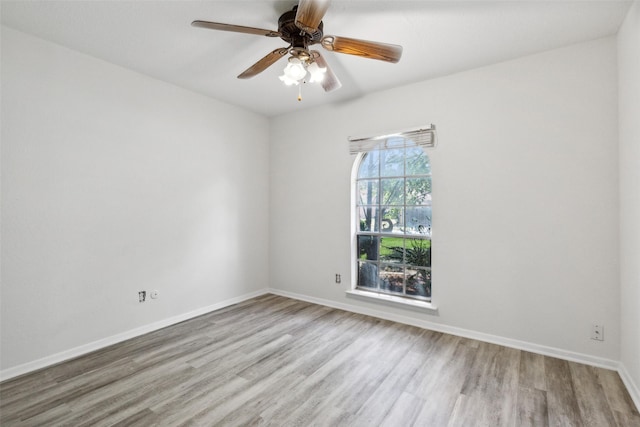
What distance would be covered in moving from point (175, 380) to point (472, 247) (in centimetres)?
288

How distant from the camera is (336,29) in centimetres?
230

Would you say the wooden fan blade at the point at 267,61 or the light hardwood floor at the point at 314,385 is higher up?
the wooden fan blade at the point at 267,61

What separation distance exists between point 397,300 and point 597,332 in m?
1.69

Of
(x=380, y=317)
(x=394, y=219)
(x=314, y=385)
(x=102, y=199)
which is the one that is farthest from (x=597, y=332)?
(x=102, y=199)

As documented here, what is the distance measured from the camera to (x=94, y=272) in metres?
2.75

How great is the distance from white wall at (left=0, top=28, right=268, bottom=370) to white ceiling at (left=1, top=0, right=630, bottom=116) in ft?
1.14

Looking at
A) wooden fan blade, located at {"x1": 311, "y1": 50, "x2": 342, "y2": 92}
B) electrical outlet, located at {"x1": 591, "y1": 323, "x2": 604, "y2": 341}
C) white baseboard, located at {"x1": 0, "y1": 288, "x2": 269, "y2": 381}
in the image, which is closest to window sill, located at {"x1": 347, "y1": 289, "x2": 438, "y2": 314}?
electrical outlet, located at {"x1": 591, "y1": 323, "x2": 604, "y2": 341}

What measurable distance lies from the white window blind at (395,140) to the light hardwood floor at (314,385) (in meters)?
2.05

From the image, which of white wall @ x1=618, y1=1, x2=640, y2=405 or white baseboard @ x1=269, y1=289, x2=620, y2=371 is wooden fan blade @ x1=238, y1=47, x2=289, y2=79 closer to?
white wall @ x1=618, y1=1, x2=640, y2=405

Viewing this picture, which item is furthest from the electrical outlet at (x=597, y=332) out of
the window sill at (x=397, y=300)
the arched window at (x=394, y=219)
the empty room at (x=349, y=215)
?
the arched window at (x=394, y=219)

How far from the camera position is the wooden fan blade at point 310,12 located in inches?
61.2

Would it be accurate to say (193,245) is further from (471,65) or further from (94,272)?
(471,65)

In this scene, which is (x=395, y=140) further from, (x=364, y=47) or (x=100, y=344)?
(x=100, y=344)

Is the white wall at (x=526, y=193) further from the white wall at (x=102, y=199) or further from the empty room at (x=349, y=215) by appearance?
the white wall at (x=102, y=199)
